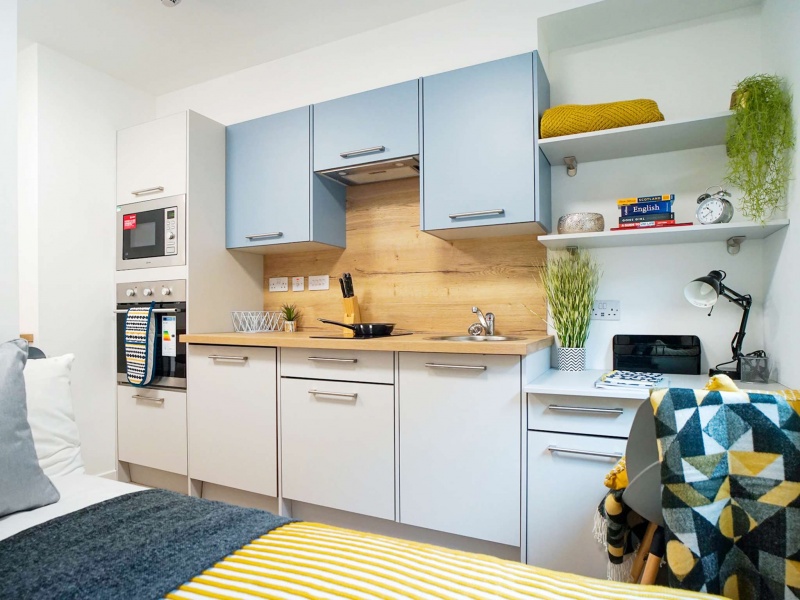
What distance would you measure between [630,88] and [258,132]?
203 centimetres

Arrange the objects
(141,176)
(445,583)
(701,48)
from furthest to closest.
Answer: (141,176)
(701,48)
(445,583)

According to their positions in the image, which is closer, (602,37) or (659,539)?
(659,539)

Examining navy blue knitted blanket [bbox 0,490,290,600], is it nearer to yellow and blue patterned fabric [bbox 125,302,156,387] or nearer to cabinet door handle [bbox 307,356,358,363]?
cabinet door handle [bbox 307,356,358,363]

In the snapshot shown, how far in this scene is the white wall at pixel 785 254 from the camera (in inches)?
64.8

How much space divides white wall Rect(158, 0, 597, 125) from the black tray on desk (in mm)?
1501

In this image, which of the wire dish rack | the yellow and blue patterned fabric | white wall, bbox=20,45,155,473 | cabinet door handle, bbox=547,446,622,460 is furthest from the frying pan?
white wall, bbox=20,45,155,473

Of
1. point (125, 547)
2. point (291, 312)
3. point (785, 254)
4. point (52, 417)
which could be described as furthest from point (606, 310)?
point (52, 417)

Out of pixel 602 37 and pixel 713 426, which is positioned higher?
pixel 602 37

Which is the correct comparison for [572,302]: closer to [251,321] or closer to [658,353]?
[658,353]

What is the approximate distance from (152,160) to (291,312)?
1.22m

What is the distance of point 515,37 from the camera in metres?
2.34

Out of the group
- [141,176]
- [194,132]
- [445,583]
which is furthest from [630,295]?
[141,176]

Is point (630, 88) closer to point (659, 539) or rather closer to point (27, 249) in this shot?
point (659, 539)

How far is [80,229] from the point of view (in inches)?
111
